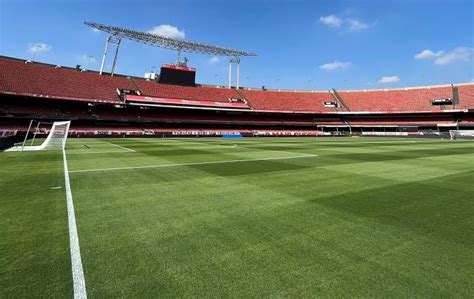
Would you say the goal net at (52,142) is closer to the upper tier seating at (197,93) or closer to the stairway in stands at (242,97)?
the upper tier seating at (197,93)

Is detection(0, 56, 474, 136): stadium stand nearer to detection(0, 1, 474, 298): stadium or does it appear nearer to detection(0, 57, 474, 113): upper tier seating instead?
detection(0, 57, 474, 113): upper tier seating

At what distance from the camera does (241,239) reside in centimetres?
471

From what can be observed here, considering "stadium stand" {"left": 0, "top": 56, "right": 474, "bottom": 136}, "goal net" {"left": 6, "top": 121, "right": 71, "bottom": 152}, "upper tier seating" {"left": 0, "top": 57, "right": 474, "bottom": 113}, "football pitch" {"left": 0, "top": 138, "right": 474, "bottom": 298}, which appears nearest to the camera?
"football pitch" {"left": 0, "top": 138, "right": 474, "bottom": 298}

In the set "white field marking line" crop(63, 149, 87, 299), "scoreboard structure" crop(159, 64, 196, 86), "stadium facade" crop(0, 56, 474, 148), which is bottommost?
"white field marking line" crop(63, 149, 87, 299)

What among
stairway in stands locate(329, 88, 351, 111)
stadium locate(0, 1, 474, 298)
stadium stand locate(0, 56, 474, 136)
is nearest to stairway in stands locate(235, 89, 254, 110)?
stadium stand locate(0, 56, 474, 136)

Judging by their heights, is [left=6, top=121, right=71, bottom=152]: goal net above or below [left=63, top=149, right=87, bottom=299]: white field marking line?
above

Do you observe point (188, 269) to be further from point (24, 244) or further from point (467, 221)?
point (467, 221)

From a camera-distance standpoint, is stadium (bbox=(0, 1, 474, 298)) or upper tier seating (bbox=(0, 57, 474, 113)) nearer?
stadium (bbox=(0, 1, 474, 298))

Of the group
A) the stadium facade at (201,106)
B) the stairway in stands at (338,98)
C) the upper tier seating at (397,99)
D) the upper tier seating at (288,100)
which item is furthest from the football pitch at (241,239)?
the stairway in stands at (338,98)

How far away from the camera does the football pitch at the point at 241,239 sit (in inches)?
131

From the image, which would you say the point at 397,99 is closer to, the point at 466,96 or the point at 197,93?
the point at 466,96

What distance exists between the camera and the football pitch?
3.34 meters

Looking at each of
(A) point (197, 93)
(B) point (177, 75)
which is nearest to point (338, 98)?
(A) point (197, 93)

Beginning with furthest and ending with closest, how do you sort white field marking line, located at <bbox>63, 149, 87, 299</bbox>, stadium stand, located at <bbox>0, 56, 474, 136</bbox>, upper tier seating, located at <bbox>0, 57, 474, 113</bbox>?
upper tier seating, located at <bbox>0, 57, 474, 113</bbox> < stadium stand, located at <bbox>0, 56, 474, 136</bbox> < white field marking line, located at <bbox>63, 149, 87, 299</bbox>
